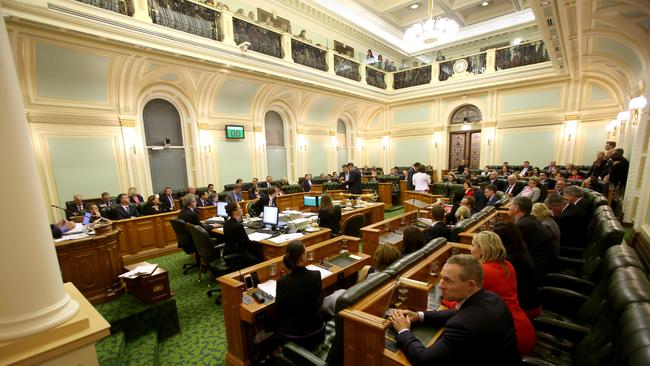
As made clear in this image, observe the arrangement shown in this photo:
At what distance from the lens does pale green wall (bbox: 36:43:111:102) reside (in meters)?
6.04

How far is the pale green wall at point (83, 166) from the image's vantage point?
6.83m

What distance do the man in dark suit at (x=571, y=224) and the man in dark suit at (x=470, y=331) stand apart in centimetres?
346

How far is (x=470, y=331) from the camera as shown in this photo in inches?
54.9

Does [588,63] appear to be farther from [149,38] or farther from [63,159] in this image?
[63,159]

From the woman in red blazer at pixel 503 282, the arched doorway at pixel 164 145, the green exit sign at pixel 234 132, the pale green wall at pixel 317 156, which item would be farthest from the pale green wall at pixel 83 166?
the woman in red blazer at pixel 503 282

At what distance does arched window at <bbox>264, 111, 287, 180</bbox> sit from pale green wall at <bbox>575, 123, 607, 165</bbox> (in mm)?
12149

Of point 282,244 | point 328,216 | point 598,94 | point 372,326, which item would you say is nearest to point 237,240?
point 282,244

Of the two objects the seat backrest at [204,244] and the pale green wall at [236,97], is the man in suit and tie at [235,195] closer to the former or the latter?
the seat backrest at [204,244]

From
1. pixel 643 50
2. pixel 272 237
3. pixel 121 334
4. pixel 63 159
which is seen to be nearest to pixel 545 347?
pixel 272 237

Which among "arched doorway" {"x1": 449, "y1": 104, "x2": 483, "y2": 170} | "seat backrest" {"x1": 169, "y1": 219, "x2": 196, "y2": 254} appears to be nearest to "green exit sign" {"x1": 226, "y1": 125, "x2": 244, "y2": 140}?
"seat backrest" {"x1": 169, "y1": 219, "x2": 196, "y2": 254}

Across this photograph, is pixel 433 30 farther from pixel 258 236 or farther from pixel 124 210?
pixel 124 210

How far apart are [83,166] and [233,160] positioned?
14.2 ft

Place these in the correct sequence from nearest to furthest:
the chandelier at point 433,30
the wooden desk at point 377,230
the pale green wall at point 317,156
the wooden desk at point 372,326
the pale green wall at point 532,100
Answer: the wooden desk at point 372,326
the wooden desk at point 377,230
the chandelier at point 433,30
the pale green wall at point 532,100
the pale green wall at point 317,156

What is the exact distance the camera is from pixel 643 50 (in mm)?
4848
